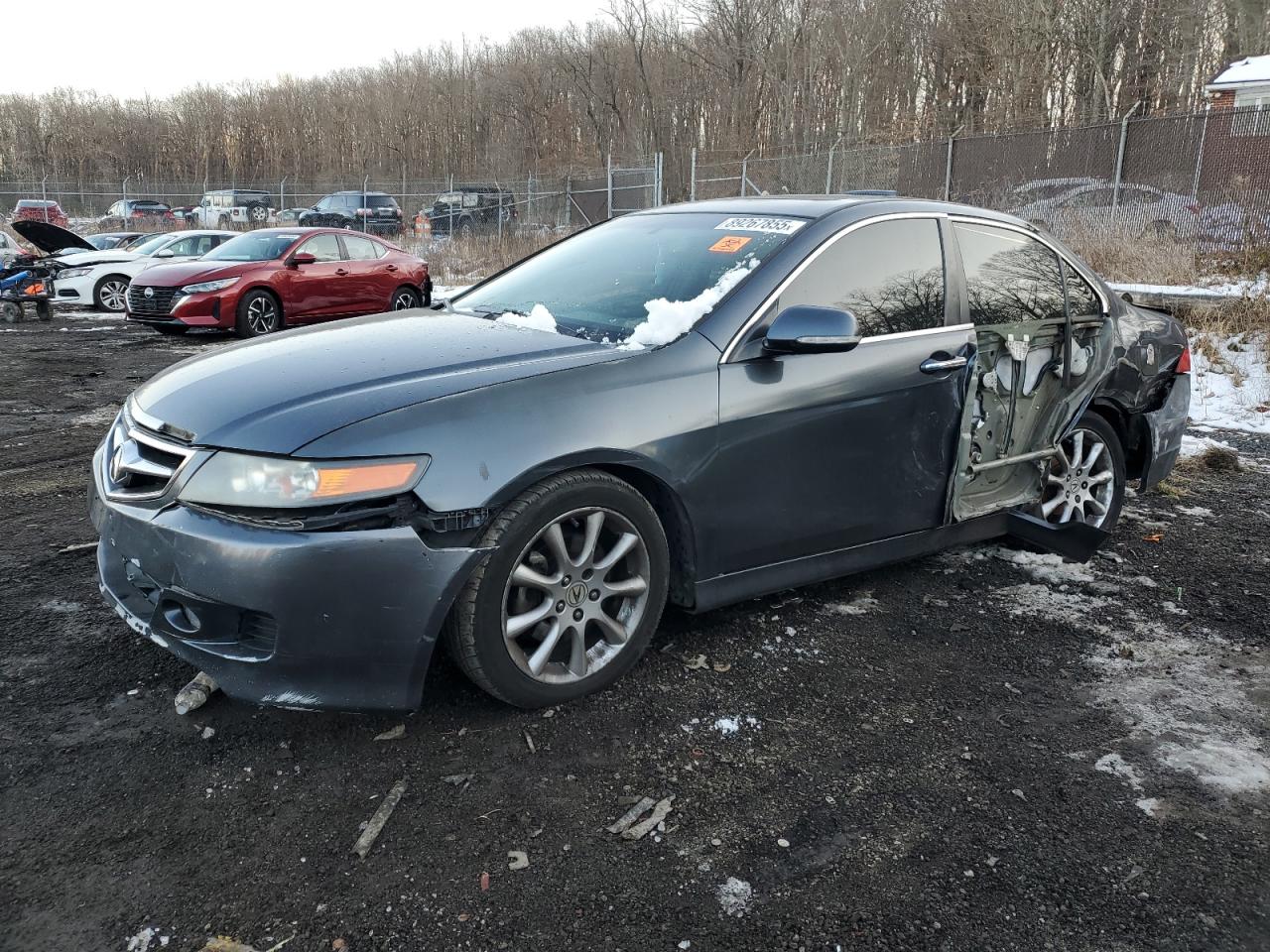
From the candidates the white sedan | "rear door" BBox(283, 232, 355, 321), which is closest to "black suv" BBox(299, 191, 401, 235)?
the white sedan

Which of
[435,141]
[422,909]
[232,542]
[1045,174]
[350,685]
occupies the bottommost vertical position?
[422,909]

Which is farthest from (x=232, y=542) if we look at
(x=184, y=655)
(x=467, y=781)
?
(x=467, y=781)

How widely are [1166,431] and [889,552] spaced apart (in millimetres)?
2087

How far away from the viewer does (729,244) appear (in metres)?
3.64

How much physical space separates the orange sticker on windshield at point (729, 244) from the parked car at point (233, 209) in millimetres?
35598

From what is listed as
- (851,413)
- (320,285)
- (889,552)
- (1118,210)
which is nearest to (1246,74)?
(1118,210)

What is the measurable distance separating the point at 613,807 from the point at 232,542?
122cm

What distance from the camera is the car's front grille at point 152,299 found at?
40.9ft

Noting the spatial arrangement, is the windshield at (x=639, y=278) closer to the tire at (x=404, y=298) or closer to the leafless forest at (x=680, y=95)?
the tire at (x=404, y=298)

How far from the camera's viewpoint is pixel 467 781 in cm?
263

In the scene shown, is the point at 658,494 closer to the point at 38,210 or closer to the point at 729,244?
the point at 729,244

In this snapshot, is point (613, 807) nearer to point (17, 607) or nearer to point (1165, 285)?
point (17, 607)

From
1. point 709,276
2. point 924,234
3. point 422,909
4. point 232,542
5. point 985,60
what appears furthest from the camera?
point 985,60

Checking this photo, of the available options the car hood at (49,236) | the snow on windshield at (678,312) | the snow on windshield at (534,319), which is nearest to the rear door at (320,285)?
the car hood at (49,236)
